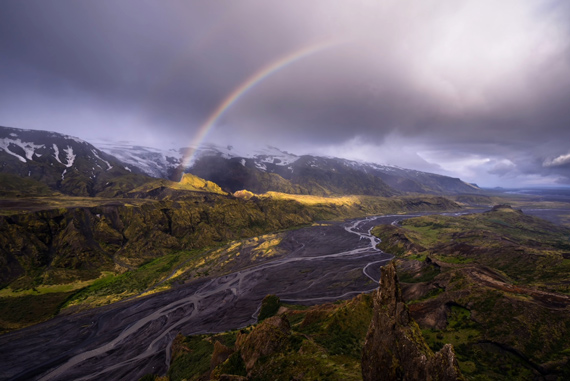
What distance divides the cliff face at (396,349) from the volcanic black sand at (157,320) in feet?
146

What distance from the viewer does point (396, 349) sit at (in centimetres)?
1992

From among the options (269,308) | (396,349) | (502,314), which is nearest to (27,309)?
(269,308)

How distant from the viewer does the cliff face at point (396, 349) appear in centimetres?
1588

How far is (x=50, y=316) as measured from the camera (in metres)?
68.4

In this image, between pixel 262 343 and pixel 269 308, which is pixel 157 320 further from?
pixel 262 343

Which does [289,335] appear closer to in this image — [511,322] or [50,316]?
[511,322]

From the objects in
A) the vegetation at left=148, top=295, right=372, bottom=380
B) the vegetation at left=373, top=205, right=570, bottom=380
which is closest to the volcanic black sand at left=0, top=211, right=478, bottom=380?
the vegetation at left=148, top=295, right=372, bottom=380

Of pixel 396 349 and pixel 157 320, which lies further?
pixel 157 320

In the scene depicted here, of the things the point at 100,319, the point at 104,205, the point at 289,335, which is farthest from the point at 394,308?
the point at 104,205

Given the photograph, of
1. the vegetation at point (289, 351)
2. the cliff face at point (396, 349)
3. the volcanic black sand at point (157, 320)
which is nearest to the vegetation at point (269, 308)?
the volcanic black sand at point (157, 320)

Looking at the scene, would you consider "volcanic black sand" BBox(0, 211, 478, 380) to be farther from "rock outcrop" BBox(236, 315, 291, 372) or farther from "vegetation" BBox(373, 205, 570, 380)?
"vegetation" BBox(373, 205, 570, 380)

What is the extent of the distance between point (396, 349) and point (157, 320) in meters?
68.2

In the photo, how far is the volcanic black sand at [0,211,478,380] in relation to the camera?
4816 cm

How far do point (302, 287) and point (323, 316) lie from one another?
38668 millimetres
